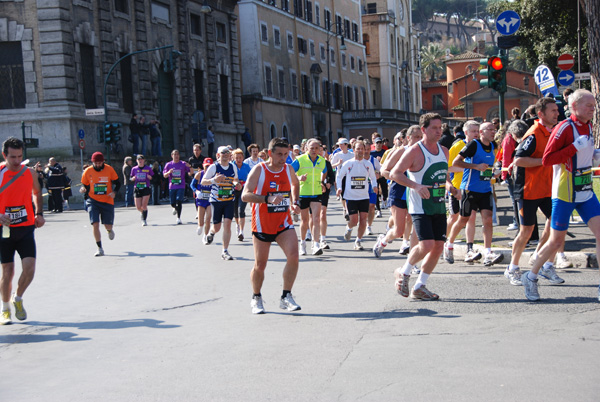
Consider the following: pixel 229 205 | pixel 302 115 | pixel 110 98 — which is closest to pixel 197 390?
pixel 229 205

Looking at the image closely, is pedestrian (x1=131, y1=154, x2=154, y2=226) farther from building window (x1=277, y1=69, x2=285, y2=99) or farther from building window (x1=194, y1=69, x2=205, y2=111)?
building window (x1=277, y1=69, x2=285, y2=99)

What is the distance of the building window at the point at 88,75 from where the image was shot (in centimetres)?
3475

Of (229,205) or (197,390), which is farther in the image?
(229,205)

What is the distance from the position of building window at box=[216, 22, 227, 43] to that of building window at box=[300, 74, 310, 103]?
1215cm

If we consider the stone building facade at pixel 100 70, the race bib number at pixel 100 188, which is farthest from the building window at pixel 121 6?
the race bib number at pixel 100 188

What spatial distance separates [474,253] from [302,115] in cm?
4882

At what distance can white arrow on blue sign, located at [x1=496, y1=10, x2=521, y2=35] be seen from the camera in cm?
1488

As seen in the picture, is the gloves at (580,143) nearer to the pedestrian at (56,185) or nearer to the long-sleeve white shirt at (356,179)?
the long-sleeve white shirt at (356,179)

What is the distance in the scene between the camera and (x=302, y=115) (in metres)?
59.7

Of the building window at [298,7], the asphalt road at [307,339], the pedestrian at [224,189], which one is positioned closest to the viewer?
the asphalt road at [307,339]

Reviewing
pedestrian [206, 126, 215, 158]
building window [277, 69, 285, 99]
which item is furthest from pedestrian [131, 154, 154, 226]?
building window [277, 69, 285, 99]

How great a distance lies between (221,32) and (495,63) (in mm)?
35262

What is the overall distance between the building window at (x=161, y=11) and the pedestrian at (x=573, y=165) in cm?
3536

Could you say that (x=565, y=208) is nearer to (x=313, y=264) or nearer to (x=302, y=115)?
(x=313, y=264)
